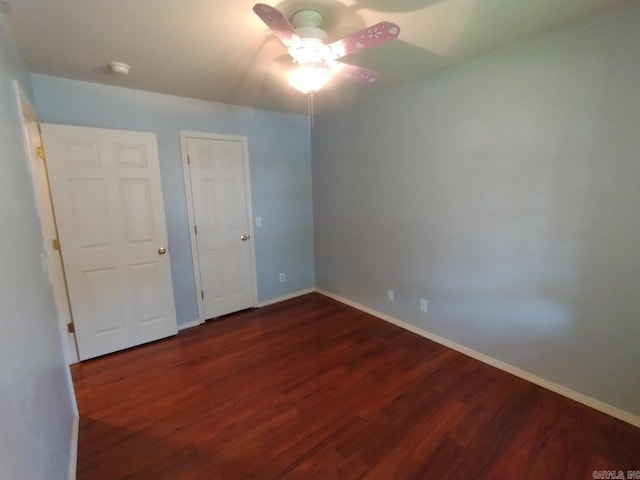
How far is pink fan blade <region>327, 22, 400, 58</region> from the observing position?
1.28 m

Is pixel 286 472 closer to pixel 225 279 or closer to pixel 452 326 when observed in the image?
pixel 452 326

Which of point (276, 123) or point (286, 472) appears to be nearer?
point (286, 472)

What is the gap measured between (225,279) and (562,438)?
309cm

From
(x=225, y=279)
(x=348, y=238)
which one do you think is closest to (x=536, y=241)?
(x=348, y=238)

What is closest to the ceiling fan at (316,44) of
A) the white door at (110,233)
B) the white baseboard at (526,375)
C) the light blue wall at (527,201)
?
the light blue wall at (527,201)

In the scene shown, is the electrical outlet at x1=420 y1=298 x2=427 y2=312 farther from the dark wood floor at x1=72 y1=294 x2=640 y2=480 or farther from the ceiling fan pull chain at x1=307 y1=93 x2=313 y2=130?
the ceiling fan pull chain at x1=307 y1=93 x2=313 y2=130

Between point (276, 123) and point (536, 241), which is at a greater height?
point (276, 123)

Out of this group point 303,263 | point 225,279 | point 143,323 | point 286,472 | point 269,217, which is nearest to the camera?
point 286,472

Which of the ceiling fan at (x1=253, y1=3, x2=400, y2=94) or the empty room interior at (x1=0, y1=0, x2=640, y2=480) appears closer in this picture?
the ceiling fan at (x1=253, y1=3, x2=400, y2=94)

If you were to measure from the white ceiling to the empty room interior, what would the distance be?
0.06 ft

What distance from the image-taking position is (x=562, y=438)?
171cm

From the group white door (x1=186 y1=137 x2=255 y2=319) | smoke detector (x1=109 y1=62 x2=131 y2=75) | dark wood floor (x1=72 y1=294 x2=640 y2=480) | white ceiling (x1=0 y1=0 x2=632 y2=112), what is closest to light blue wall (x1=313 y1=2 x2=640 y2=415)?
white ceiling (x1=0 y1=0 x2=632 y2=112)

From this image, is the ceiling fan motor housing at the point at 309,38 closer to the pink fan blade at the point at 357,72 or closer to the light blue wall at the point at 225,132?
the pink fan blade at the point at 357,72

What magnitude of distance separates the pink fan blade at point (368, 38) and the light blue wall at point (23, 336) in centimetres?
154
